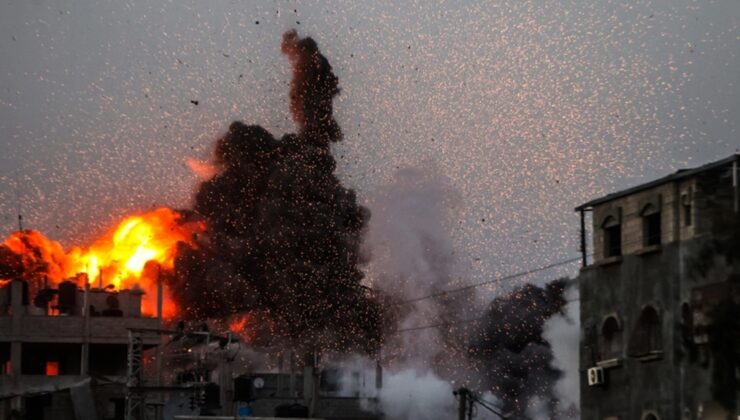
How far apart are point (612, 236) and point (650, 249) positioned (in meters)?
3.60

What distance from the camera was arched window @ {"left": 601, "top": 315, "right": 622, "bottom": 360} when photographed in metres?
63.8

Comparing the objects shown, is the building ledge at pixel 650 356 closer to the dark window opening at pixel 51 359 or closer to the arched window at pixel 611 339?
the arched window at pixel 611 339

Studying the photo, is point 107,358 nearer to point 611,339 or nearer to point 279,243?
point 279,243

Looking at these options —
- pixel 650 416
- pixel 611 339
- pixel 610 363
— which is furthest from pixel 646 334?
pixel 650 416

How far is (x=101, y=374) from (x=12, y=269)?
13.4m

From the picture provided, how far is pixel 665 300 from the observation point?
199 feet

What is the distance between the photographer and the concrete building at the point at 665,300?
57.4 metres

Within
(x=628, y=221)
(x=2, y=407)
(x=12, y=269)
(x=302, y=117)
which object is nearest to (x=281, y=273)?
(x=302, y=117)

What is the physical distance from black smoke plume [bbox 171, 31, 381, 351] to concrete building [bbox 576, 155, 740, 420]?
6309 cm

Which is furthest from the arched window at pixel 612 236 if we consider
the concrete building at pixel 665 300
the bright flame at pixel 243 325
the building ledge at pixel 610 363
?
the bright flame at pixel 243 325

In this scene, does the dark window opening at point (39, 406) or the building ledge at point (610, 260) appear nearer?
the building ledge at point (610, 260)

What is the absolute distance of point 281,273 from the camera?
130 meters

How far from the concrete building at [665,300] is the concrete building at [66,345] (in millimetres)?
40792

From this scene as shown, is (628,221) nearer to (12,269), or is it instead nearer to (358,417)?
(358,417)
